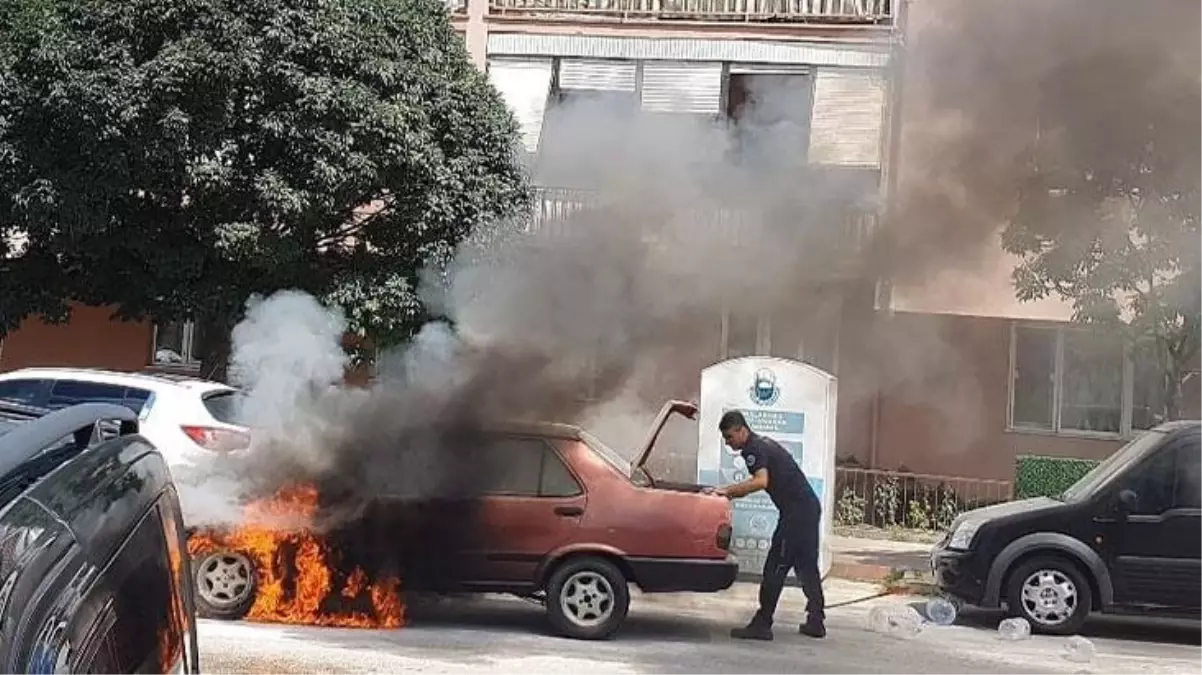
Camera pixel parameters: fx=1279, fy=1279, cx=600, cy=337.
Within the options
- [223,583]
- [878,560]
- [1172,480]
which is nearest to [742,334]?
[878,560]

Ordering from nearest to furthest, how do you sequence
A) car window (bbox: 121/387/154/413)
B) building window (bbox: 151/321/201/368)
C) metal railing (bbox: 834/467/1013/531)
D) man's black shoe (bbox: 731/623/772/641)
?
man's black shoe (bbox: 731/623/772/641) → car window (bbox: 121/387/154/413) → metal railing (bbox: 834/467/1013/531) → building window (bbox: 151/321/201/368)

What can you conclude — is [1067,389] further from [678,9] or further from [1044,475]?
[678,9]

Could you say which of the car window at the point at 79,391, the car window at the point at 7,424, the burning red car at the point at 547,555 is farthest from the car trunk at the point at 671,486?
the car window at the point at 7,424

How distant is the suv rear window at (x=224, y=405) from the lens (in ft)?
29.0

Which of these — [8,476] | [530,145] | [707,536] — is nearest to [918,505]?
[530,145]

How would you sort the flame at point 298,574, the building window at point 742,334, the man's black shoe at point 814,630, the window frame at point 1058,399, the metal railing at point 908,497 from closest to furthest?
the flame at point 298,574, the man's black shoe at point 814,630, the building window at point 742,334, the metal railing at point 908,497, the window frame at point 1058,399

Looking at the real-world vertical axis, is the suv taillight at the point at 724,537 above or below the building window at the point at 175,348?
below

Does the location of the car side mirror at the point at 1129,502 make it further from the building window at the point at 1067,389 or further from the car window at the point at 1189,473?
the building window at the point at 1067,389

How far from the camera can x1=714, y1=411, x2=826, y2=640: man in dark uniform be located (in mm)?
8750

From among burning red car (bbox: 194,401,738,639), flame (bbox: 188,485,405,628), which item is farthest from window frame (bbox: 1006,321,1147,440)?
flame (bbox: 188,485,405,628)

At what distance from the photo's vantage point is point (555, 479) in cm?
824

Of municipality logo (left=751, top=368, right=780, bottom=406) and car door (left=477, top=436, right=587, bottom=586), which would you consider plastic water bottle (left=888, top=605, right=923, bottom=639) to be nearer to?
municipality logo (left=751, top=368, right=780, bottom=406)

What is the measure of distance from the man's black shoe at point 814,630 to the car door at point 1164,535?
2.21 meters

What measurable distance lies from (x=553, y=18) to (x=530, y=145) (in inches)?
143
